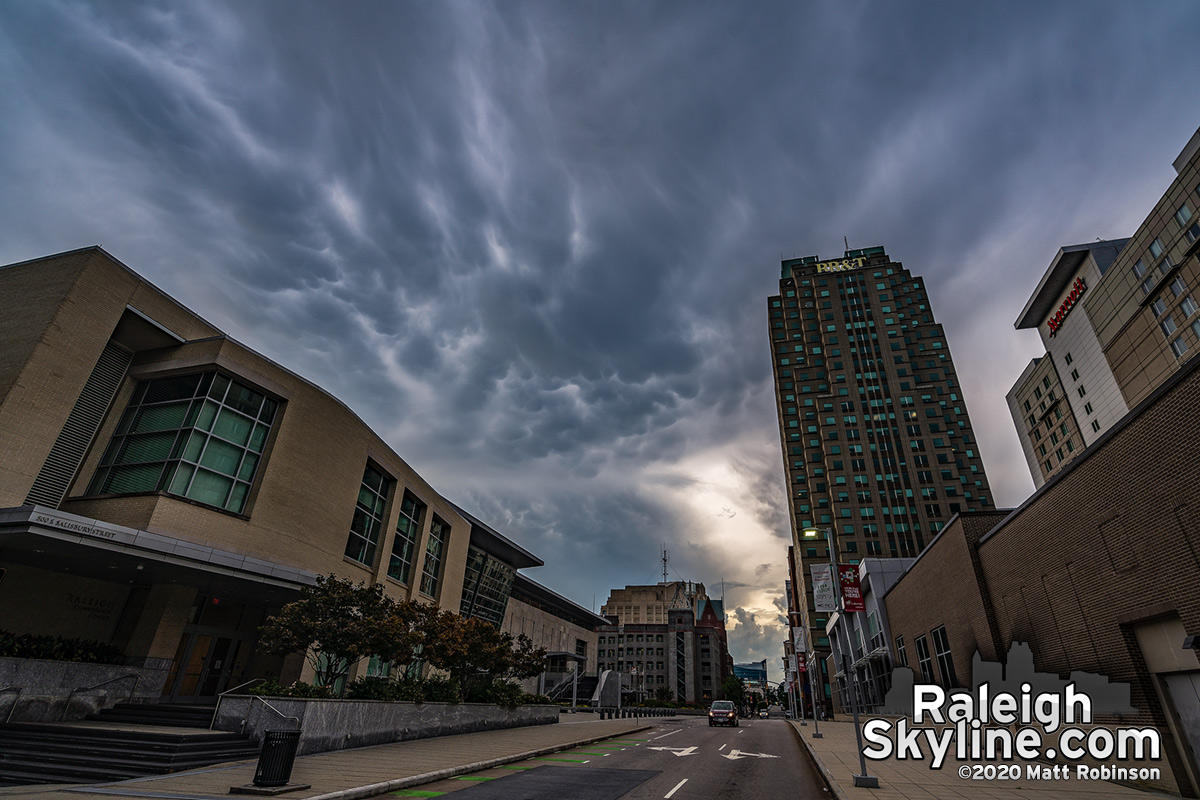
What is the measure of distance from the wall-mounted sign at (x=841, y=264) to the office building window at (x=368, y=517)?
12158 centimetres

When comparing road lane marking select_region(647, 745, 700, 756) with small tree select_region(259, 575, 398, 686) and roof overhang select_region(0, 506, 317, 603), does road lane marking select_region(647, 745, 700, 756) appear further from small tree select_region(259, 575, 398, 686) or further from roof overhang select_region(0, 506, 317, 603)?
roof overhang select_region(0, 506, 317, 603)

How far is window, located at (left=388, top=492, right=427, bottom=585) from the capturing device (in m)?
36.2

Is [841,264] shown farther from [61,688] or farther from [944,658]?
[61,688]

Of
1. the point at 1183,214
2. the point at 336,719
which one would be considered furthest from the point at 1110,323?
the point at 336,719

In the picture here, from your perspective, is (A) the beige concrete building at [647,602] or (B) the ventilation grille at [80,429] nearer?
(B) the ventilation grille at [80,429]

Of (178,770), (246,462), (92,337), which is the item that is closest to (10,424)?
(92,337)

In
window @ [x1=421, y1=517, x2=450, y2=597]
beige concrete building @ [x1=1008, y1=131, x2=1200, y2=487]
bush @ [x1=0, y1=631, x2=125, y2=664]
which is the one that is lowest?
bush @ [x1=0, y1=631, x2=125, y2=664]

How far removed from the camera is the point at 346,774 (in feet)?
43.1

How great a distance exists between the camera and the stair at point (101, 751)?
12.6 meters

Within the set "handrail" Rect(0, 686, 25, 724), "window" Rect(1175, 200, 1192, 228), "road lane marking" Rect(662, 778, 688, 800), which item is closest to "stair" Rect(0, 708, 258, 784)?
"handrail" Rect(0, 686, 25, 724)

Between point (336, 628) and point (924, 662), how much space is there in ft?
107

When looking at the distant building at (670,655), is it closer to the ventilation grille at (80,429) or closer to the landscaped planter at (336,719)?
the landscaped planter at (336,719)

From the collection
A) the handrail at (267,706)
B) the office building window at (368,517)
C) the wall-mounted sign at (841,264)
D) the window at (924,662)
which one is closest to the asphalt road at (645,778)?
the handrail at (267,706)

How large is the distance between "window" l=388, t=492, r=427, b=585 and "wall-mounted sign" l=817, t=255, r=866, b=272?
118m
